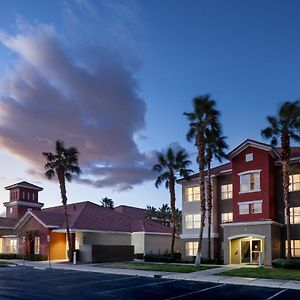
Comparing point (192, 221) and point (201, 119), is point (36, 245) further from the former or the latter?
point (201, 119)

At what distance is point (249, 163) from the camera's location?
137 ft

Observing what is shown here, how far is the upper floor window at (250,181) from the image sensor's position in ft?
135

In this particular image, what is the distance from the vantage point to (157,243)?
58688 millimetres

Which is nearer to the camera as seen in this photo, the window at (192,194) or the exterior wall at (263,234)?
the exterior wall at (263,234)

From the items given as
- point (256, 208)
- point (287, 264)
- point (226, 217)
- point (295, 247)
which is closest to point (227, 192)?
point (226, 217)

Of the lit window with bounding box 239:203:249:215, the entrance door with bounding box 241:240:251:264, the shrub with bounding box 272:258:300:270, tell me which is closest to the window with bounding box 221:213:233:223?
the lit window with bounding box 239:203:249:215

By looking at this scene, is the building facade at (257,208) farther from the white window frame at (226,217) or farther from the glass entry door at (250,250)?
the white window frame at (226,217)

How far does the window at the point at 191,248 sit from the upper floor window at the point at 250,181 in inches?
343

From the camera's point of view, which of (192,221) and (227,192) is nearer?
(227,192)

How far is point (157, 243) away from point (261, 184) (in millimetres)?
22297

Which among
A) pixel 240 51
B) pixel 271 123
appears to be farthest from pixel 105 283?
pixel 271 123

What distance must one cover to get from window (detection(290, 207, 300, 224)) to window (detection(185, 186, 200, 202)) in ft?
35.7

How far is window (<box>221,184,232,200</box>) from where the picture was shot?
45.2 meters

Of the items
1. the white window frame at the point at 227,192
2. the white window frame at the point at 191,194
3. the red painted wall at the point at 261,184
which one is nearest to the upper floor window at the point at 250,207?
the red painted wall at the point at 261,184
